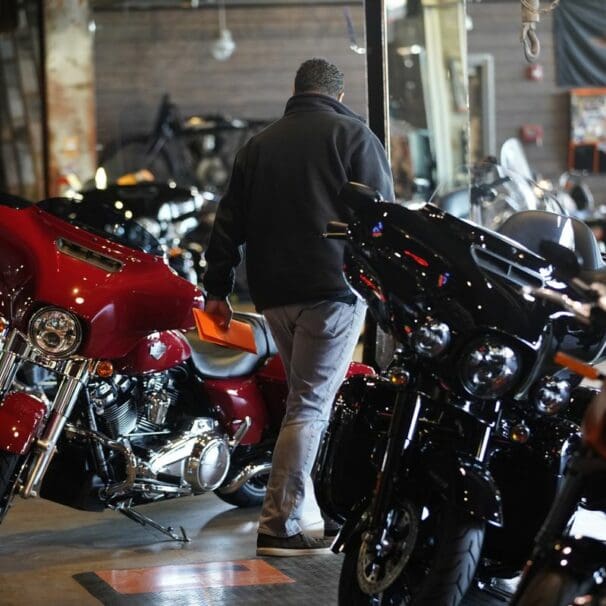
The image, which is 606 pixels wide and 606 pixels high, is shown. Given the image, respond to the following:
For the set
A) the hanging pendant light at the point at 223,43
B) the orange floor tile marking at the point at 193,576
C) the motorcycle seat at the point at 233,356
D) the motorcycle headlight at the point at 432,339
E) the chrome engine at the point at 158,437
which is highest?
the hanging pendant light at the point at 223,43

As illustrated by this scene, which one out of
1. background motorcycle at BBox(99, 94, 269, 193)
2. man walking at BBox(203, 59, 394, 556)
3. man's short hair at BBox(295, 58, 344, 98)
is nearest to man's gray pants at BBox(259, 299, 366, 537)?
man walking at BBox(203, 59, 394, 556)

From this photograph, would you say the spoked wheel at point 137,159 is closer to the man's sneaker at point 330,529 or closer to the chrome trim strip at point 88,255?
the man's sneaker at point 330,529

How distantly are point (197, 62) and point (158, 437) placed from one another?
45.6ft

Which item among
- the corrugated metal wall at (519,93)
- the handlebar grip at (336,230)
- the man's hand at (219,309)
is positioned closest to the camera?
the handlebar grip at (336,230)

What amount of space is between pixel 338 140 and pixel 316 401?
0.89 metres

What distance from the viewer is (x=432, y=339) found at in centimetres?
316

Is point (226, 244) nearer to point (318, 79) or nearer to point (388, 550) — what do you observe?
point (318, 79)

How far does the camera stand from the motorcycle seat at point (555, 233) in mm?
4051

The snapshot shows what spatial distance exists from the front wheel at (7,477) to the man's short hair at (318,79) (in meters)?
1.61

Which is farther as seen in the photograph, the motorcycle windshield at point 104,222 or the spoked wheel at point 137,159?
the spoked wheel at point 137,159

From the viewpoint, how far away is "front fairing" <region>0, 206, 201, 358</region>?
4172 mm

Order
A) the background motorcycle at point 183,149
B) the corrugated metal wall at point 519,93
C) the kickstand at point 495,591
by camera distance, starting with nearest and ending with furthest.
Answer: the kickstand at point 495,591 → the background motorcycle at point 183,149 → the corrugated metal wall at point 519,93

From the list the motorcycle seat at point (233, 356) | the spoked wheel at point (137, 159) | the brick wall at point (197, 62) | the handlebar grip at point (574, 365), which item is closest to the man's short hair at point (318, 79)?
→ the motorcycle seat at point (233, 356)

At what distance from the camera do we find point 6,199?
470cm
